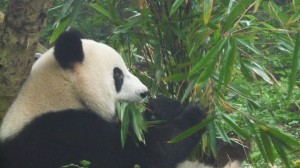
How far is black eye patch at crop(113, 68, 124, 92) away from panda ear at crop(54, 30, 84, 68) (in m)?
0.36

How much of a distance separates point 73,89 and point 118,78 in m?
0.36

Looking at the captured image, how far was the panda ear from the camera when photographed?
13.7 feet

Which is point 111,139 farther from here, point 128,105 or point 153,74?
point 153,74

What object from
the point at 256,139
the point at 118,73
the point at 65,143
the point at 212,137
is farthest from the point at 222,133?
the point at 65,143

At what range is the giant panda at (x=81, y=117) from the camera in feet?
13.2

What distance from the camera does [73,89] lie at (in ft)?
13.9

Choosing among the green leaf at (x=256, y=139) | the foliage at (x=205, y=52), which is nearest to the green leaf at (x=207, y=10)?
the foliage at (x=205, y=52)

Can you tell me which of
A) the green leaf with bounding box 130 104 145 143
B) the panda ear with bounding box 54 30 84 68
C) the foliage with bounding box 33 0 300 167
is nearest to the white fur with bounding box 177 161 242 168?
the foliage with bounding box 33 0 300 167

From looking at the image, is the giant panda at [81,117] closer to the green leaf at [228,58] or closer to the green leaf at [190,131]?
the green leaf at [190,131]

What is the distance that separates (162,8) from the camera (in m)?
4.71

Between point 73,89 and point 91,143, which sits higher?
point 73,89

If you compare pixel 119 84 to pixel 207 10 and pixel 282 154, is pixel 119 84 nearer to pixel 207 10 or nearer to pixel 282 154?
pixel 207 10

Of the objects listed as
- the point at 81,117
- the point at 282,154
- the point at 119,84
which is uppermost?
the point at 119,84

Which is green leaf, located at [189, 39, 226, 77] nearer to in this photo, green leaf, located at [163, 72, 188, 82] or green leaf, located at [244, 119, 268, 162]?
green leaf, located at [163, 72, 188, 82]
